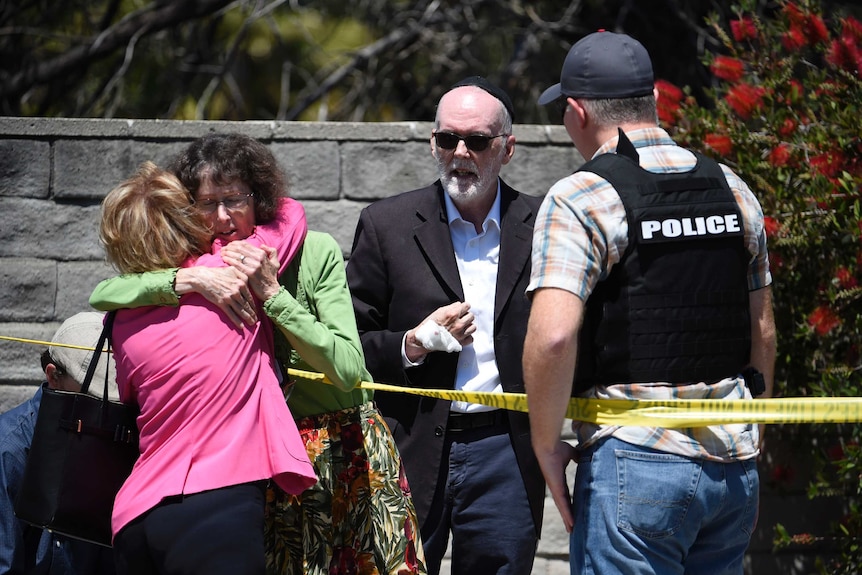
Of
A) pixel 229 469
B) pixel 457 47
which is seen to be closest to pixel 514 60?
pixel 457 47

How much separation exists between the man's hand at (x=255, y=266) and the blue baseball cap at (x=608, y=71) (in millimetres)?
993

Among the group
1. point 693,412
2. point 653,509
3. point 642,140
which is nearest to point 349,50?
point 642,140

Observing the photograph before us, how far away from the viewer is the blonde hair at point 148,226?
9.82ft

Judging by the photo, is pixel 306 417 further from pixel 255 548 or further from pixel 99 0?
pixel 99 0

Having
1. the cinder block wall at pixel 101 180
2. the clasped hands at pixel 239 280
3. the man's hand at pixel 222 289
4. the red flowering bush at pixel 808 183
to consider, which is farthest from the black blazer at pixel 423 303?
the red flowering bush at pixel 808 183

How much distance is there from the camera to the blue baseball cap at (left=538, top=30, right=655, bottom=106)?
280 cm

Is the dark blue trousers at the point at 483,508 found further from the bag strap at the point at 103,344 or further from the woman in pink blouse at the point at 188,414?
the bag strap at the point at 103,344

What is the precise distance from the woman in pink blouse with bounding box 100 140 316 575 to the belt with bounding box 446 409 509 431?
0.71 meters

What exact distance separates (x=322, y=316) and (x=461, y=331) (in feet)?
1.56

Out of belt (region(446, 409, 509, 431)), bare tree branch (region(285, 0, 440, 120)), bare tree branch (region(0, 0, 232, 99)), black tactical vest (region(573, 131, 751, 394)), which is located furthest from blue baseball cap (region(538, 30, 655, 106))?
bare tree branch (region(0, 0, 232, 99))

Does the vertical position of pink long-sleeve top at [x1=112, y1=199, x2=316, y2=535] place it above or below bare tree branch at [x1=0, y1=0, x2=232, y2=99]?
below

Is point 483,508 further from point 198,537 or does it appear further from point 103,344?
point 103,344

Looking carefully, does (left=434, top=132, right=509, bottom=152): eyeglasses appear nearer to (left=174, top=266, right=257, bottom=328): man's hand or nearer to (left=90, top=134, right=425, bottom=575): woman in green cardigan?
(left=90, top=134, right=425, bottom=575): woman in green cardigan

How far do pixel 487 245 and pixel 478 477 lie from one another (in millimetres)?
819
